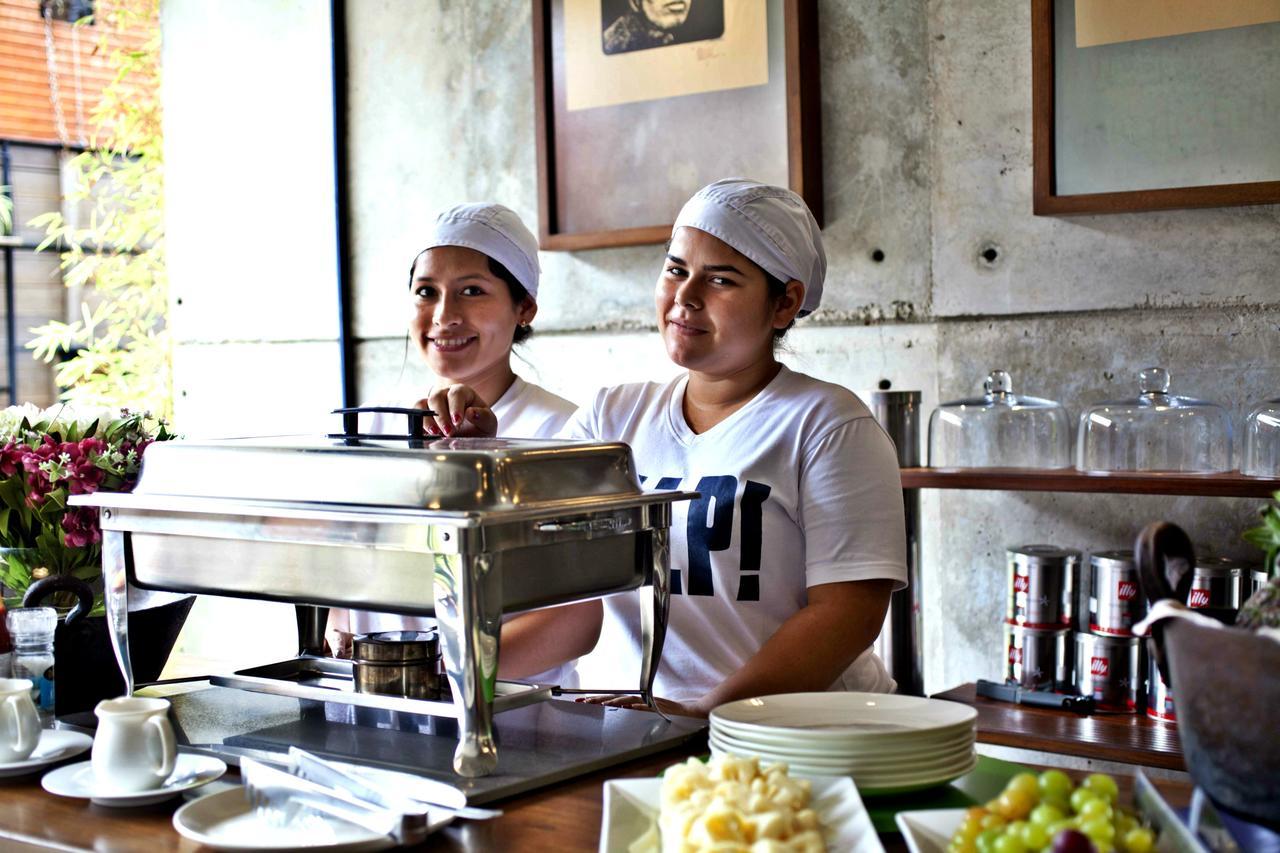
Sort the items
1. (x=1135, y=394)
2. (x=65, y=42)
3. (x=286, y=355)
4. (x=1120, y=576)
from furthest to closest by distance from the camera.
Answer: (x=65, y=42)
(x=286, y=355)
(x=1135, y=394)
(x=1120, y=576)

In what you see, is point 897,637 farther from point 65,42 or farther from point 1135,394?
point 65,42

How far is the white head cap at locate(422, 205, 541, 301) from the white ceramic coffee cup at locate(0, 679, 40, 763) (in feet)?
3.82

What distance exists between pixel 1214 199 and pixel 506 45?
6.45 feet

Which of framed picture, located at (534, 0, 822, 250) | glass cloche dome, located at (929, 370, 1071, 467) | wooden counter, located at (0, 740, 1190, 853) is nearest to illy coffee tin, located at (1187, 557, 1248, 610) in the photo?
glass cloche dome, located at (929, 370, 1071, 467)

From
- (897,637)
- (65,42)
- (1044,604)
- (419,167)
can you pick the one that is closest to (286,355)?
(419,167)

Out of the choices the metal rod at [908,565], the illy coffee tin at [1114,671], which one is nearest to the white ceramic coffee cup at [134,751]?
the metal rod at [908,565]

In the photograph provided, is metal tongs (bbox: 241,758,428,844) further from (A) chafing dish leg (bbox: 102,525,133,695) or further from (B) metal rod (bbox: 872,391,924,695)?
(B) metal rod (bbox: 872,391,924,695)

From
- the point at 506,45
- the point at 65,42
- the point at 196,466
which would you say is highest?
the point at 65,42

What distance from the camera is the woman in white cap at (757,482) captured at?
2.01 meters

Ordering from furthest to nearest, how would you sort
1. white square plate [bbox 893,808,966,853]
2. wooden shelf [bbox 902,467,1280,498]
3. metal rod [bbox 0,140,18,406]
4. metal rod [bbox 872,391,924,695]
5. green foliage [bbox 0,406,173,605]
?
metal rod [bbox 0,140,18,406], metal rod [bbox 872,391,924,695], wooden shelf [bbox 902,467,1280,498], green foliage [bbox 0,406,173,605], white square plate [bbox 893,808,966,853]

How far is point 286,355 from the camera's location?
4.25m

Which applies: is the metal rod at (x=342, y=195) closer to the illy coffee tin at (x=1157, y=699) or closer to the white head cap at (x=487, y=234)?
the white head cap at (x=487, y=234)

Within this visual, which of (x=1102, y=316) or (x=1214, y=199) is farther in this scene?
(x=1102, y=316)

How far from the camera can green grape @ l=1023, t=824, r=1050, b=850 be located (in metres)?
1.03
